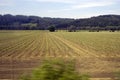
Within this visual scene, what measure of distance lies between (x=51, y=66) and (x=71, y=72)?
1.10 feet

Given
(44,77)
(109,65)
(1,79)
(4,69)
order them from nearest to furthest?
(44,77) < (1,79) < (4,69) < (109,65)

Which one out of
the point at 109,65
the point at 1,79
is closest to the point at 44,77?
the point at 1,79

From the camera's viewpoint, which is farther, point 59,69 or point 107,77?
point 107,77

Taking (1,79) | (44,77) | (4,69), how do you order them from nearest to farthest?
(44,77), (1,79), (4,69)

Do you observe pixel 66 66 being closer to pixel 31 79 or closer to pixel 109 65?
pixel 31 79

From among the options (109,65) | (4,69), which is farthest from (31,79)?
(109,65)

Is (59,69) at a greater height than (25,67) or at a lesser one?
greater

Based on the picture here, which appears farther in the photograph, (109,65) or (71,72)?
(109,65)

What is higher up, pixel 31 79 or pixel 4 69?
pixel 31 79

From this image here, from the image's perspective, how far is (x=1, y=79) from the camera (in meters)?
16.2

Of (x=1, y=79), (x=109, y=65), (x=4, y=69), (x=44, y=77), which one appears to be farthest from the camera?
(x=109, y=65)

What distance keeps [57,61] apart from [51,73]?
29 cm

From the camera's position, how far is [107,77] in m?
16.3

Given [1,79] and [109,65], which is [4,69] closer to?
[1,79]
